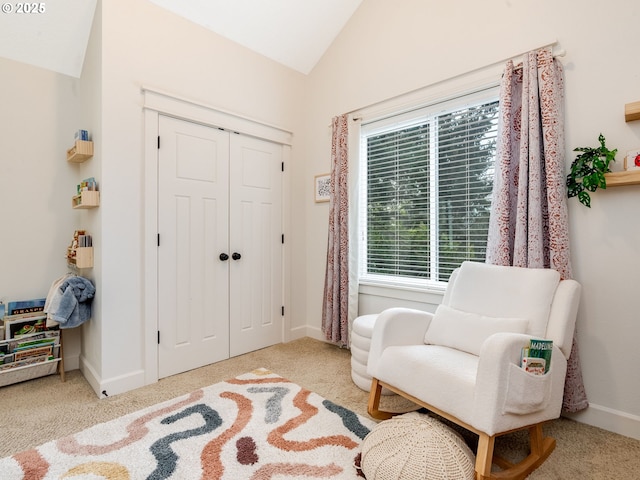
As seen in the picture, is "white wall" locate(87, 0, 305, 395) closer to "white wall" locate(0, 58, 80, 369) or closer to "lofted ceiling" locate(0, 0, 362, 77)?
"lofted ceiling" locate(0, 0, 362, 77)

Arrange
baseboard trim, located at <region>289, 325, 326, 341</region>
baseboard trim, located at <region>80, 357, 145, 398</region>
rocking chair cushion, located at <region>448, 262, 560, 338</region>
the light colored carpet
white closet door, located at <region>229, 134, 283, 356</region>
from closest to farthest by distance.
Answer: the light colored carpet < rocking chair cushion, located at <region>448, 262, 560, 338</region> < baseboard trim, located at <region>80, 357, 145, 398</region> < white closet door, located at <region>229, 134, 283, 356</region> < baseboard trim, located at <region>289, 325, 326, 341</region>

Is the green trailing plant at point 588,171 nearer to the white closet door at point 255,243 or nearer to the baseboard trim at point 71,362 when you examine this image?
the white closet door at point 255,243

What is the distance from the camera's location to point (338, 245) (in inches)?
119

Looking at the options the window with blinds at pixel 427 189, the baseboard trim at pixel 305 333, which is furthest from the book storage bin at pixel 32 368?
the window with blinds at pixel 427 189

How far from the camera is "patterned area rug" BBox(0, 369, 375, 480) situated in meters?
1.46

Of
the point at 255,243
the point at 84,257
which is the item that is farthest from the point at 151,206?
the point at 255,243

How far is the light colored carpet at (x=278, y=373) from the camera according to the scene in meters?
1.56

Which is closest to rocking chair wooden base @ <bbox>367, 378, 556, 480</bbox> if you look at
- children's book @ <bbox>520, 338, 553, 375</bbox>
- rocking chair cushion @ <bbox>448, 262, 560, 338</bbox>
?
children's book @ <bbox>520, 338, 553, 375</bbox>

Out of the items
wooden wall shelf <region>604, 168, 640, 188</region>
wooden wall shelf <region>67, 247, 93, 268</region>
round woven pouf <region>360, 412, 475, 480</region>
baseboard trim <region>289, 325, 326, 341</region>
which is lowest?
baseboard trim <region>289, 325, 326, 341</region>

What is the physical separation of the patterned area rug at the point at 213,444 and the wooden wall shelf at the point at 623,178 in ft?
5.95

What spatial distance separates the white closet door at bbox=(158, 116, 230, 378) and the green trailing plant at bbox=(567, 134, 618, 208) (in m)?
2.42

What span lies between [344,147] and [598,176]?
72.5 inches

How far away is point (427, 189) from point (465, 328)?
1.21m

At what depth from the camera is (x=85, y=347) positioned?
2574mm
